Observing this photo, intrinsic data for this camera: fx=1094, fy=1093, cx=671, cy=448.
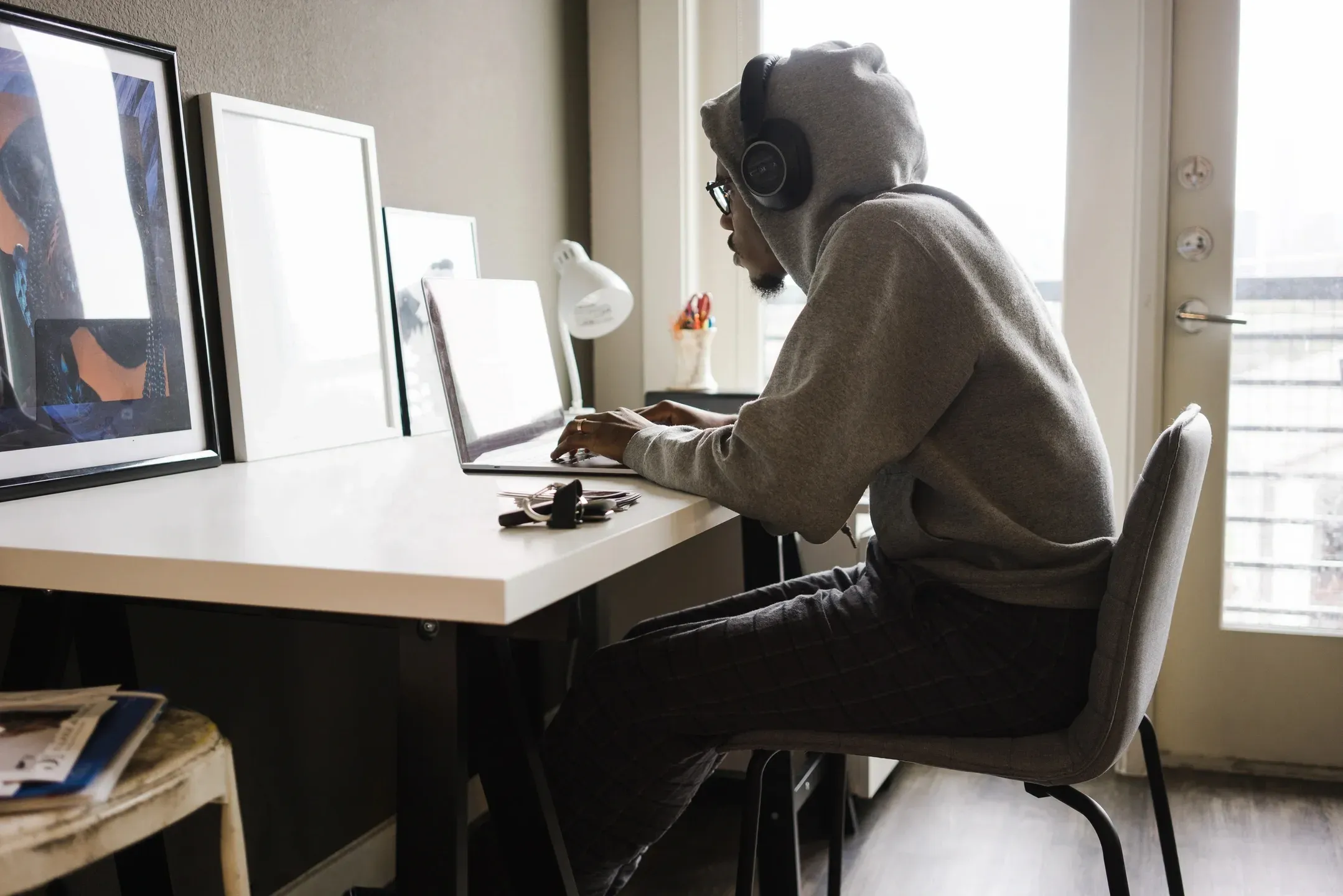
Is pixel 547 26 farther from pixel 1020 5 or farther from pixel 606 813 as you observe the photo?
pixel 606 813

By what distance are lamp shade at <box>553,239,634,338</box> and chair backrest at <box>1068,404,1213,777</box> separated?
1.13 meters

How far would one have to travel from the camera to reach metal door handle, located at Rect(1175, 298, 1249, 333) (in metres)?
2.22

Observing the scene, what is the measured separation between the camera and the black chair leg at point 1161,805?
1309 mm

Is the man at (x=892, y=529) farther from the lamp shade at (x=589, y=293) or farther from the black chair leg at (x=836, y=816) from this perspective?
the lamp shade at (x=589, y=293)

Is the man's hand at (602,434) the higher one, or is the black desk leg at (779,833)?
the man's hand at (602,434)

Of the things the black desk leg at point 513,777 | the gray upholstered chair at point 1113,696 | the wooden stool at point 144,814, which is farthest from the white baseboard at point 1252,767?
the wooden stool at point 144,814

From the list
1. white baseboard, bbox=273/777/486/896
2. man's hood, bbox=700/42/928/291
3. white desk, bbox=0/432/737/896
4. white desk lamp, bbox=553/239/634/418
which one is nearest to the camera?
white desk, bbox=0/432/737/896

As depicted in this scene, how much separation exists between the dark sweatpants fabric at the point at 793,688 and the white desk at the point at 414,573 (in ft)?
0.42

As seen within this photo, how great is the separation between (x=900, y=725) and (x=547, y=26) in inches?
71.8

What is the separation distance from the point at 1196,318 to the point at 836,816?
53.2 inches

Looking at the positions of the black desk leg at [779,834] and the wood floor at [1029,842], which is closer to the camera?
the black desk leg at [779,834]

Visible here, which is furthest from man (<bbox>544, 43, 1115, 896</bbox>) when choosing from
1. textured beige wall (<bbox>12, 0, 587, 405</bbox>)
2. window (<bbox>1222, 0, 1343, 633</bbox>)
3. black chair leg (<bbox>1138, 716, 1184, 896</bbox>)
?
window (<bbox>1222, 0, 1343, 633</bbox>)

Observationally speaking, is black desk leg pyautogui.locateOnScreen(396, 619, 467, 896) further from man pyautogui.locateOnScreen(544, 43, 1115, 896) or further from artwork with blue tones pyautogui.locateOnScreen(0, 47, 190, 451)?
artwork with blue tones pyautogui.locateOnScreen(0, 47, 190, 451)

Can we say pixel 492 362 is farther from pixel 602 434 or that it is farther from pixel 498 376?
pixel 602 434
